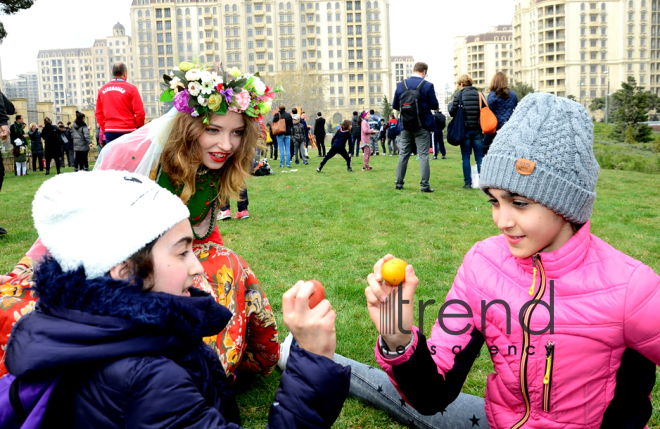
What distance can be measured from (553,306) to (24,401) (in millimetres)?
1681

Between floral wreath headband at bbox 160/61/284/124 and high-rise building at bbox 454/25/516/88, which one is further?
high-rise building at bbox 454/25/516/88

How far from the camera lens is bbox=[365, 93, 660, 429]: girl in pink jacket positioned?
1.84m

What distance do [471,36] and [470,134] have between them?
511 feet

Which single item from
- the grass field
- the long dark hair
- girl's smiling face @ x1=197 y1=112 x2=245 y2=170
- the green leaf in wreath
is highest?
the long dark hair

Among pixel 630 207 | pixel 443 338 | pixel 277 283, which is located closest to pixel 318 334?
pixel 443 338

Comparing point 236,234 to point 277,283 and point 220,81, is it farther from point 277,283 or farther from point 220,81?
point 220,81

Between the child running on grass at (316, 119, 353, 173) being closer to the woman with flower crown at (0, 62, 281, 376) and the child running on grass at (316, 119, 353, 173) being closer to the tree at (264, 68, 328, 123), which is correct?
the woman with flower crown at (0, 62, 281, 376)

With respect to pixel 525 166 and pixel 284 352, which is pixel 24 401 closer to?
pixel 525 166

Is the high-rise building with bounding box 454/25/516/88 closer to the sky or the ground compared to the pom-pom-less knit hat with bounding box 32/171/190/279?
closer to the sky

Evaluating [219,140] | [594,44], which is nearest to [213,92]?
[219,140]

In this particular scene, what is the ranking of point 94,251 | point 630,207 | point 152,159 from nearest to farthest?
point 94,251 < point 152,159 < point 630,207

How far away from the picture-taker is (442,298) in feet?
15.3

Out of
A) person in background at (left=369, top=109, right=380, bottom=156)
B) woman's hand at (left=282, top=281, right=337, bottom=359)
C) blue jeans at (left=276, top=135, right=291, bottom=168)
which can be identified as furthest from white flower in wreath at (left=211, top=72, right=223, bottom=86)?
person in background at (left=369, top=109, right=380, bottom=156)

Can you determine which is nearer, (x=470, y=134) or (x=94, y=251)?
(x=94, y=251)
